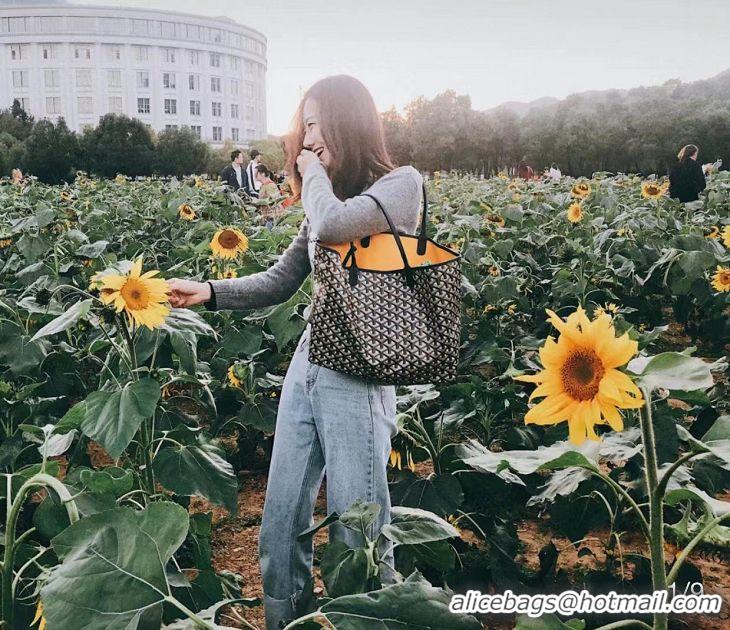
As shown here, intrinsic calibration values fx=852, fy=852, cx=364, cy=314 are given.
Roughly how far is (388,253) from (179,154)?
3481 centimetres

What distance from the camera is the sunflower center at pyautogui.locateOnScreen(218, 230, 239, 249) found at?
138 inches

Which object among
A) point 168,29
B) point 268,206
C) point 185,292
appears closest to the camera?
point 185,292

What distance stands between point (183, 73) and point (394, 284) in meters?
83.2

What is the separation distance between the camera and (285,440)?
1.90m

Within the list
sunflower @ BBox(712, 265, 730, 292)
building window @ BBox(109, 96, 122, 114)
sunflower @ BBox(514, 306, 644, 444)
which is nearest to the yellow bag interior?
sunflower @ BBox(514, 306, 644, 444)

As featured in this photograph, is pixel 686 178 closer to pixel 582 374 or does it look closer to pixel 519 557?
pixel 519 557

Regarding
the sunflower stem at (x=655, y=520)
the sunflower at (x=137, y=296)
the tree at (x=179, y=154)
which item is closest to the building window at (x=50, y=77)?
the tree at (x=179, y=154)

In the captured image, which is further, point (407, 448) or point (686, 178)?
point (686, 178)

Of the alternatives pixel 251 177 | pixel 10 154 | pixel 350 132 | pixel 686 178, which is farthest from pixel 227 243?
pixel 10 154

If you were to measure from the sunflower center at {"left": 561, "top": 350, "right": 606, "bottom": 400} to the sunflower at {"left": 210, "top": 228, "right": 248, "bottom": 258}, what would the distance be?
2.39m

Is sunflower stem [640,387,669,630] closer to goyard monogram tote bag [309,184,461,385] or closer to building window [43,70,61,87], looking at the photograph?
goyard monogram tote bag [309,184,461,385]

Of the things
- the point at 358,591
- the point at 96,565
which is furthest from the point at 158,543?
the point at 358,591

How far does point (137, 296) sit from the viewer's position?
6.29 feet

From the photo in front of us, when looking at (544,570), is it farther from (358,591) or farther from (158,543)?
(158,543)
